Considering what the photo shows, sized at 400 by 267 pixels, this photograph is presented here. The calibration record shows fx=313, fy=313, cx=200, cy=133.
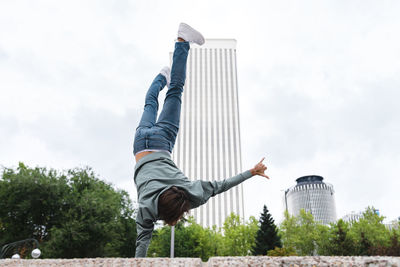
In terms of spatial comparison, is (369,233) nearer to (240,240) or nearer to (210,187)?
(240,240)

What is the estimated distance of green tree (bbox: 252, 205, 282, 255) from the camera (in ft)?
92.3

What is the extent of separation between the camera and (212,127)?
7525cm

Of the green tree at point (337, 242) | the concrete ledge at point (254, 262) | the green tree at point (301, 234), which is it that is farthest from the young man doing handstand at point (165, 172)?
the green tree at point (337, 242)

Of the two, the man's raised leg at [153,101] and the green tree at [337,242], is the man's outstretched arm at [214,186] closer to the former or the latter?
the man's raised leg at [153,101]

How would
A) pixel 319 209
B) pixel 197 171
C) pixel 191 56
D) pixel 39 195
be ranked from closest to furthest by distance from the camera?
pixel 39 195 → pixel 197 171 → pixel 191 56 → pixel 319 209

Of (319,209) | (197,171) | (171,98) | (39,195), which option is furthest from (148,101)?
(319,209)

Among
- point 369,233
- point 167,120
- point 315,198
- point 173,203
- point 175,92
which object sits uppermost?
point 315,198

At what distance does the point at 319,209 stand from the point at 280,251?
129m

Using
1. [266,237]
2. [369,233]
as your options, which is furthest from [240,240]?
[369,233]

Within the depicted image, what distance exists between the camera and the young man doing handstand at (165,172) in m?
3.62

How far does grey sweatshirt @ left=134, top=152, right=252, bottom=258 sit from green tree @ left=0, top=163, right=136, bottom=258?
17825 millimetres

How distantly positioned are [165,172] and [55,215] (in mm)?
20575

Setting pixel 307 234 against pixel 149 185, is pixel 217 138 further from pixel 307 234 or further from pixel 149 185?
pixel 149 185

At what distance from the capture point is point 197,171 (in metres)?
70.4
